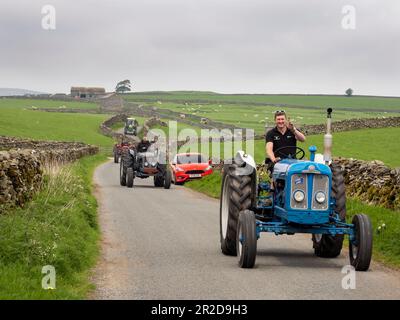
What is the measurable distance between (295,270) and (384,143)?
43.1m

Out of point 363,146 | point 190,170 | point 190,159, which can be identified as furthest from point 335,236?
point 363,146

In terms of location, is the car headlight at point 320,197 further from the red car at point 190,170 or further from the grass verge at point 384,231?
the red car at point 190,170

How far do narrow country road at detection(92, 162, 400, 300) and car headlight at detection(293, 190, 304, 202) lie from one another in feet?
3.28

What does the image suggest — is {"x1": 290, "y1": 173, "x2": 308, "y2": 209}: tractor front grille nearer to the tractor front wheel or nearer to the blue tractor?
the blue tractor

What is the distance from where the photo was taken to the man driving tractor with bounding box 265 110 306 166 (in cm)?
1270

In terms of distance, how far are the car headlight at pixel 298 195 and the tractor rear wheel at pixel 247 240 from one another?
719mm

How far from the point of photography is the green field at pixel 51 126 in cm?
8312

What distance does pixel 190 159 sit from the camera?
1443 inches

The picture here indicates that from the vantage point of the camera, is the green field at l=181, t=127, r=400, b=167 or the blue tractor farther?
the green field at l=181, t=127, r=400, b=167

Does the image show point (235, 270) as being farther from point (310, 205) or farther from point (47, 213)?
point (47, 213)

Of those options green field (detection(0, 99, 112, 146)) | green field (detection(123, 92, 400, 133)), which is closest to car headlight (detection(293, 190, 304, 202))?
green field (detection(0, 99, 112, 146))
